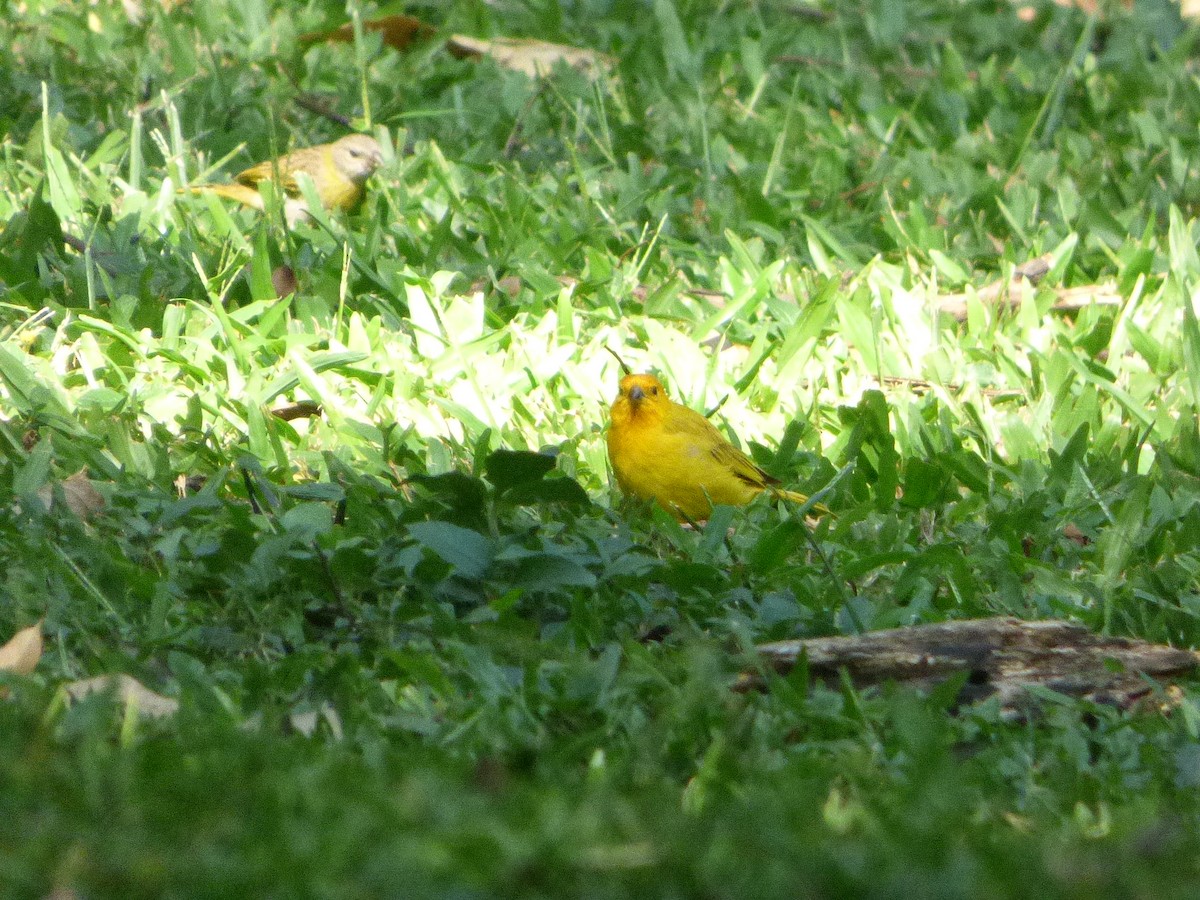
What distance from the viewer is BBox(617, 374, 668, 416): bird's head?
434 cm

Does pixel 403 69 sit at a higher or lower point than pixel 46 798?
lower

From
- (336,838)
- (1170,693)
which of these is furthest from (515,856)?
(1170,693)

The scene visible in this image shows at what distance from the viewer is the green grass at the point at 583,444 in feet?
7.06

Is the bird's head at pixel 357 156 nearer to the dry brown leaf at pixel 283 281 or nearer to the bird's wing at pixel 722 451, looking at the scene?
the dry brown leaf at pixel 283 281

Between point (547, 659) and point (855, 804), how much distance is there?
80 centimetres

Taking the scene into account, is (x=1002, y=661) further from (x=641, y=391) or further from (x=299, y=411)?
(x=299, y=411)

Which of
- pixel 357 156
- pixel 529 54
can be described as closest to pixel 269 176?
pixel 357 156

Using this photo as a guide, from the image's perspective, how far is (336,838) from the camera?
1.98 m

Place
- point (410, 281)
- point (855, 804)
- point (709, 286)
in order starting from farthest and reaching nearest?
1. point (709, 286)
2. point (410, 281)
3. point (855, 804)

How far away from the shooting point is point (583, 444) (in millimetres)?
4504

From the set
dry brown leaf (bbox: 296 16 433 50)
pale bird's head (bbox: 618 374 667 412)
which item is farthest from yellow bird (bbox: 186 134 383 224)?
pale bird's head (bbox: 618 374 667 412)

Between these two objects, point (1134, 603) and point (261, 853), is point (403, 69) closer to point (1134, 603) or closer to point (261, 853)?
point (1134, 603)

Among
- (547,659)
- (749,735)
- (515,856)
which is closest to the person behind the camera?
(515,856)

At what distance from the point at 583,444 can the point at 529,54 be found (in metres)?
2.95
